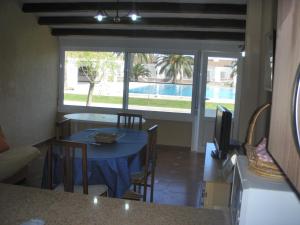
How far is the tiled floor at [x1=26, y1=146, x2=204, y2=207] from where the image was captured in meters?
3.86

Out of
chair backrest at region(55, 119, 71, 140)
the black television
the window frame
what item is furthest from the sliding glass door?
chair backrest at region(55, 119, 71, 140)

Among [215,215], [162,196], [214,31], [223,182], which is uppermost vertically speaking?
[214,31]

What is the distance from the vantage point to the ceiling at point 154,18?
4562 mm

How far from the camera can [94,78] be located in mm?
6668

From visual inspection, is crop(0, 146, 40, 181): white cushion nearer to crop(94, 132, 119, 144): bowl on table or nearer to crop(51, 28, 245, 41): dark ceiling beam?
crop(94, 132, 119, 144): bowl on table

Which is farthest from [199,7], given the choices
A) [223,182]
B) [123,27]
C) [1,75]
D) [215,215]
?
[215,215]

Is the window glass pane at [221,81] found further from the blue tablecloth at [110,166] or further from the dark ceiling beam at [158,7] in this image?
the blue tablecloth at [110,166]

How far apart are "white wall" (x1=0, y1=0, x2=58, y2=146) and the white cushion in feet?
3.93

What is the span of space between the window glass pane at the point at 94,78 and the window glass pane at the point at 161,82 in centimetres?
31

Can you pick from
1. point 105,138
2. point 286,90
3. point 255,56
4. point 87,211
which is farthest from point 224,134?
point 286,90

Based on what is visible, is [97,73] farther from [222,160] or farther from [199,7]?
[222,160]

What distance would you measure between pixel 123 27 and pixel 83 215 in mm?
5018

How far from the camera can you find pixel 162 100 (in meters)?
6.42

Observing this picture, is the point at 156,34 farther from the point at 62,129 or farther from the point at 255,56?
the point at 255,56
